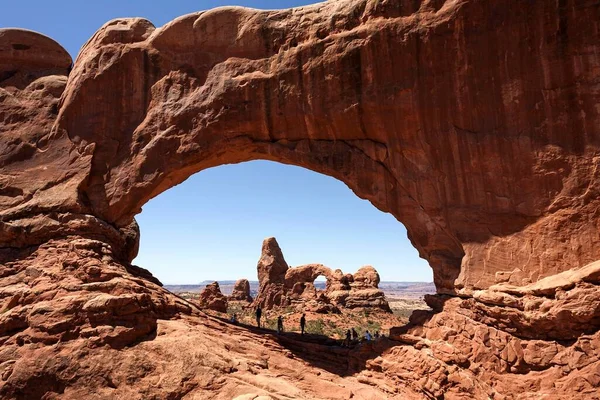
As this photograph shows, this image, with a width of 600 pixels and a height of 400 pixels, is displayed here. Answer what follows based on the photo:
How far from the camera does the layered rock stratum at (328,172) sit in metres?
10.5

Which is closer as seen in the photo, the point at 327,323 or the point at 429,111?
the point at 429,111

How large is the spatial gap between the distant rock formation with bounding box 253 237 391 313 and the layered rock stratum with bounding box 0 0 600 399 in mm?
21577

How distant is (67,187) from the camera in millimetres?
14719

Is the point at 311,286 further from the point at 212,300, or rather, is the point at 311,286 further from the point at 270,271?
the point at 212,300

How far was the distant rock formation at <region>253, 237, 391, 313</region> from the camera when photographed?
37.3 m

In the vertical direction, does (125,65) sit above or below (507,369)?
above

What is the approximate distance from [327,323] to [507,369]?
65.4ft

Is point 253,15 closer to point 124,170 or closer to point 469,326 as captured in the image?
point 124,170

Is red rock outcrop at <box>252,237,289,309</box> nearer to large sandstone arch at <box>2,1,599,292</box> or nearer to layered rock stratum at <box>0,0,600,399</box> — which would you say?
layered rock stratum at <box>0,0,600,399</box>

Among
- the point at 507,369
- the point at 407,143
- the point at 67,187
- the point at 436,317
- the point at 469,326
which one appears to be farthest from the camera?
the point at 67,187

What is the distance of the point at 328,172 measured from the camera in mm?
14898

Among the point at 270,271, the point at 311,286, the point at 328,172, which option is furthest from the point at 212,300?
the point at 328,172

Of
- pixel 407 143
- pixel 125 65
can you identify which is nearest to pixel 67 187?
pixel 125 65

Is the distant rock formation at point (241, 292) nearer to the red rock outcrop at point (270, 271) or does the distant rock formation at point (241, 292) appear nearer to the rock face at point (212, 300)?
the red rock outcrop at point (270, 271)
